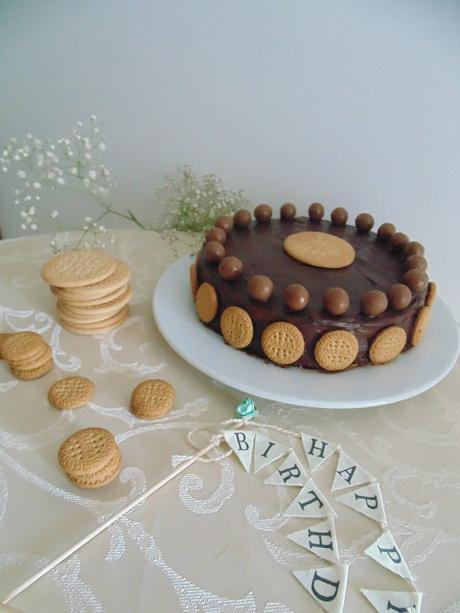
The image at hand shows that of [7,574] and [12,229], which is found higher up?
[7,574]

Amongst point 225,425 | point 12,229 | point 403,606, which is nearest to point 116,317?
point 225,425

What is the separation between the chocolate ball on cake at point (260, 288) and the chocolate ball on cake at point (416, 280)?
0.72 ft

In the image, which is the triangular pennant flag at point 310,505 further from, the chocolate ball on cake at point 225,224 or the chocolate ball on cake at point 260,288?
the chocolate ball on cake at point 225,224

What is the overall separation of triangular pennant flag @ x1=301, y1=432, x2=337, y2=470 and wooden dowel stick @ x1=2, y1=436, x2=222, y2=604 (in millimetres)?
118

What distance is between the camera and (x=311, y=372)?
0.72m

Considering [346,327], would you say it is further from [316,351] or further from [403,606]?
[403,606]

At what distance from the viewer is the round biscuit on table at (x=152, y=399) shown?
2.19ft

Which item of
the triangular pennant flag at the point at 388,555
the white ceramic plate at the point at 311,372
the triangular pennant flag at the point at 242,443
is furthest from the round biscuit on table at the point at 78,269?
the triangular pennant flag at the point at 388,555

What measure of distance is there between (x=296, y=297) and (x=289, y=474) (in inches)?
9.3

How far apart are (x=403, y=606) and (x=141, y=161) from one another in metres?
1.17

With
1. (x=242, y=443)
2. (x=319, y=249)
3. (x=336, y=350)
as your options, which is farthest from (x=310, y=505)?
(x=319, y=249)

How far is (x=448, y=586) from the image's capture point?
0.49 metres

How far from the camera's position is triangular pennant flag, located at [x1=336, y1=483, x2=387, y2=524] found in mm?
554

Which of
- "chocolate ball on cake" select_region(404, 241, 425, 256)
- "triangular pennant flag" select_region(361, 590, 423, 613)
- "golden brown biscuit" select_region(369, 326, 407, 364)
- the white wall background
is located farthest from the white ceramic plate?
the white wall background
